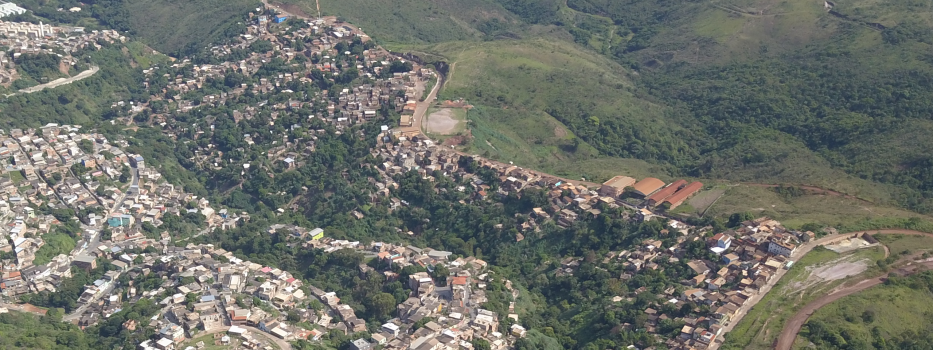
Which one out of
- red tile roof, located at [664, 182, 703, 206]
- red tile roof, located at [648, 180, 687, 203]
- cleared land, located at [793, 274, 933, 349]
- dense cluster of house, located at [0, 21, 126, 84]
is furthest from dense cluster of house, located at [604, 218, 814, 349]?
dense cluster of house, located at [0, 21, 126, 84]

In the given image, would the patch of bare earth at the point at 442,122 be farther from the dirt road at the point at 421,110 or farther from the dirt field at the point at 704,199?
the dirt field at the point at 704,199

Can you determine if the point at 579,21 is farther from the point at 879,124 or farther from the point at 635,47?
the point at 879,124

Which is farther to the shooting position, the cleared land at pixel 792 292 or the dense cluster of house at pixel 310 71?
the dense cluster of house at pixel 310 71

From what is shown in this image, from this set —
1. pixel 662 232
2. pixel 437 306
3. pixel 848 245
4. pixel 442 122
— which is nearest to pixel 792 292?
pixel 848 245

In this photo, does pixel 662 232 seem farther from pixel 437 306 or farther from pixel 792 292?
pixel 437 306

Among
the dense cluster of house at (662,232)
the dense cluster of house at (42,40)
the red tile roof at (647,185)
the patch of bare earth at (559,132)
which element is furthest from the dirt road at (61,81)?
the red tile roof at (647,185)

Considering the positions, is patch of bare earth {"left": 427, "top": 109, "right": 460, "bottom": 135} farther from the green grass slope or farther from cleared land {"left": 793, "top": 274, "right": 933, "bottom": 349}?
cleared land {"left": 793, "top": 274, "right": 933, "bottom": 349}
